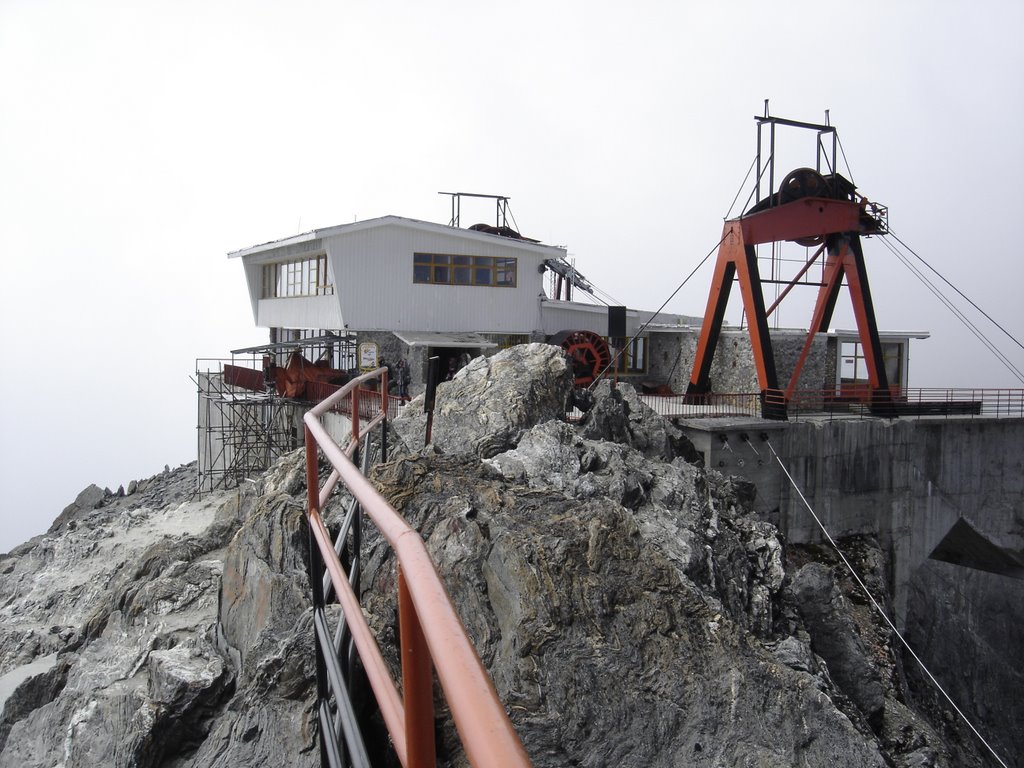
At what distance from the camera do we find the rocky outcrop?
4191mm

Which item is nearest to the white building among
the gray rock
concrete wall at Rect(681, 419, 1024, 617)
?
concrete wall at Rect(681, 419, 1024, 617)

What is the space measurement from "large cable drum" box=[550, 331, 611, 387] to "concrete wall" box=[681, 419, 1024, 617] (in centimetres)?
692

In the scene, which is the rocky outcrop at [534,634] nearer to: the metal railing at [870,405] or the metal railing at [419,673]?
the metal railing at [419,673]

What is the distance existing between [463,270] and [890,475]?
40.3 ft

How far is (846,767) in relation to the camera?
14.0 feet

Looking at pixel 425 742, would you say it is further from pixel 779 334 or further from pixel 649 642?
pixel 779 334

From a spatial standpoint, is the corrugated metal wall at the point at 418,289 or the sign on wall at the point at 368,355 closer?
the sign on wall at the point at 368,355

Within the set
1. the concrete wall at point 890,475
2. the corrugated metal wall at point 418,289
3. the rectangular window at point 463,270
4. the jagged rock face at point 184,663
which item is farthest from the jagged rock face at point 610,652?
the rectangular window at point 463,270

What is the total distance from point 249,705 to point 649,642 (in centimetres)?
233

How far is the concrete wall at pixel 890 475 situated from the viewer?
16.7 metres

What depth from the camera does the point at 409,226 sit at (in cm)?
2155

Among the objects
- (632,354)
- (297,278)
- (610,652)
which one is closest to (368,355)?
(297,278)

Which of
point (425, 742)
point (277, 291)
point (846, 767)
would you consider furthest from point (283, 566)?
point (277, 291)

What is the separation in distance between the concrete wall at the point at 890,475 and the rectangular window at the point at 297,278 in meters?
11.4
